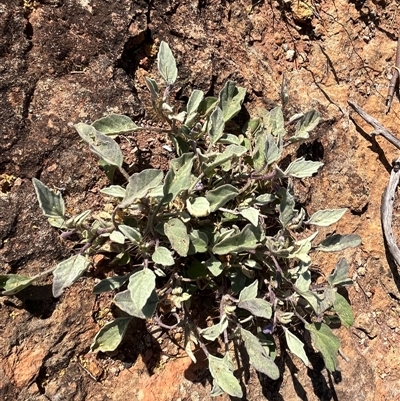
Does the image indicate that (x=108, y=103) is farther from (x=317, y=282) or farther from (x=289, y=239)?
(x=317, y=282)

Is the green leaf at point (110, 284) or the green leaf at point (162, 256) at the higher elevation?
the green leaf at point (162, 256)

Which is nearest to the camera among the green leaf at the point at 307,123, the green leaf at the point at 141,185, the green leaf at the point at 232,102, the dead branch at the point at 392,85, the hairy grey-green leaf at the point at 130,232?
the green leaf at the point at 141,185

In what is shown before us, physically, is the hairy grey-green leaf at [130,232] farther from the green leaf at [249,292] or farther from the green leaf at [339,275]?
the green leaf at [339,275]

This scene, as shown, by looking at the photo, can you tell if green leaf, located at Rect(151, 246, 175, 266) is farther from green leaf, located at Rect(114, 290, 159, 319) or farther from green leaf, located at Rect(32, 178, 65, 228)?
green leaf, located at Rect(32, 178, 65, 228)

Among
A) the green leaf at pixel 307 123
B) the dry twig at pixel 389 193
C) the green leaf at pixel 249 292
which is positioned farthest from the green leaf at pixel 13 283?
the dry twig at pixel 389 193

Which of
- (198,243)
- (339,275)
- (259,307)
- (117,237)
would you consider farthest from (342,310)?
(117,237)

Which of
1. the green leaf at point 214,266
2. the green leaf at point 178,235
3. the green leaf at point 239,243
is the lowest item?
the green leaf at point 214,266

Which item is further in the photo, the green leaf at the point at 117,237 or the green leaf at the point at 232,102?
the green leaf at the point at 232,102
